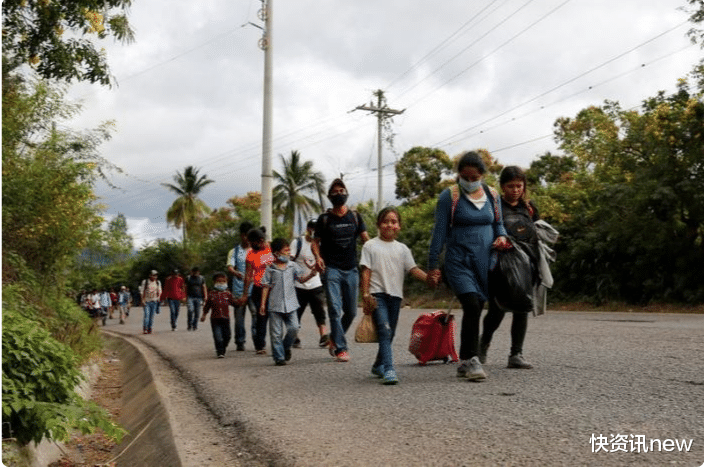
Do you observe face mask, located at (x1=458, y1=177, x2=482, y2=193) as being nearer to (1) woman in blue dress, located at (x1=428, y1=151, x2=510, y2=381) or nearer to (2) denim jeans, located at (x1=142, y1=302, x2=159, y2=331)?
(1) woman in blue dress, located at (x1=428, y1=151, x2=510, y2=381)

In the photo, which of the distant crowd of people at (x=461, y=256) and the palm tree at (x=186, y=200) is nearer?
the distant crowd of people at (x=461, y=256)

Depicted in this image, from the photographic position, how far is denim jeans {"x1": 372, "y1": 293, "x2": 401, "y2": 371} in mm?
6611

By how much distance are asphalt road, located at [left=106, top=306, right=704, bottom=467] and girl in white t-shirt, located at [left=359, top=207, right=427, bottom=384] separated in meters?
0.40

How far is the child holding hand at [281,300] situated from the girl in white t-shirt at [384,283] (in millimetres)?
2280

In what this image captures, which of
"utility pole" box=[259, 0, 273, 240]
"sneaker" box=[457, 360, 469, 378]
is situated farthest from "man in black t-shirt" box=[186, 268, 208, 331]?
"sneaker" box=[457, 360, 469, 378]

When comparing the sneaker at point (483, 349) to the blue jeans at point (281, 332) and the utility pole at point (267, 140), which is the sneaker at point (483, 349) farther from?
the utility pole at point (267, 140)

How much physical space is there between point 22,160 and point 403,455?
10446 millimetres

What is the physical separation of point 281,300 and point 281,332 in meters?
0.37

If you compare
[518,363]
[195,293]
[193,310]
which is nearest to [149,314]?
[193,310]

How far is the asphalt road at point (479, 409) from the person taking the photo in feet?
13.1

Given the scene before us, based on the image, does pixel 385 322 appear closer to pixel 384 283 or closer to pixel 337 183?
pixel 384 283

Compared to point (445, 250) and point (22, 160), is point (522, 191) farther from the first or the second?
point (22, 160)

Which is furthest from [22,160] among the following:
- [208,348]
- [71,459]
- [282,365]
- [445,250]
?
[445,250]

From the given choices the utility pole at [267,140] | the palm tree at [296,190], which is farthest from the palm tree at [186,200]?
the utility pole at [267,140]
